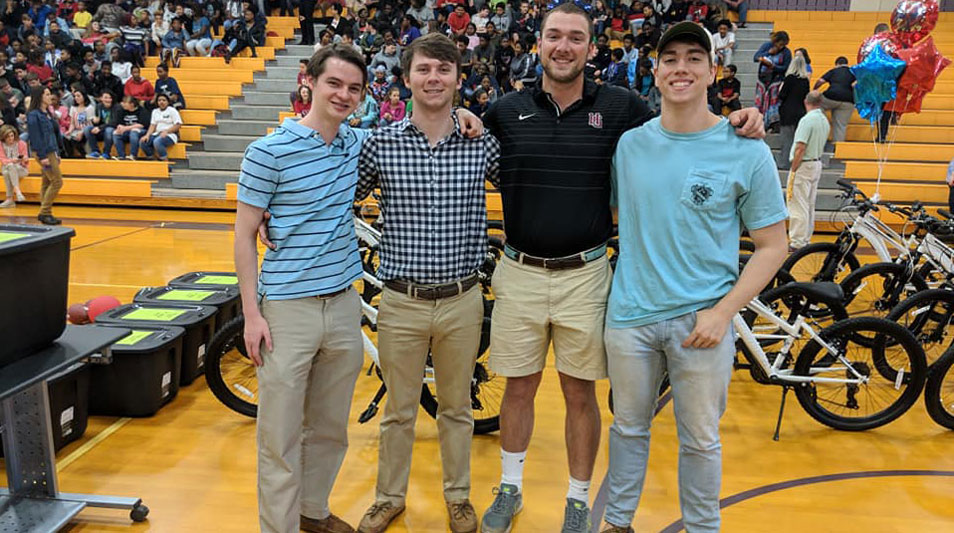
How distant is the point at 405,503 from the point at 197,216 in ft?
25.8

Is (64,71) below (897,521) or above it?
above

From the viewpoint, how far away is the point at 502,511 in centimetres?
263

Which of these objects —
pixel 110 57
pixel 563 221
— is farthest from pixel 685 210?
pixel 110 57

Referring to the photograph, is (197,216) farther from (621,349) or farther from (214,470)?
(621,349)

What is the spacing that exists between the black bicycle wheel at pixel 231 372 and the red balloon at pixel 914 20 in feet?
18.2

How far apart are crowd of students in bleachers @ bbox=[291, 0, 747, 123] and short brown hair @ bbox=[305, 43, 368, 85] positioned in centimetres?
753

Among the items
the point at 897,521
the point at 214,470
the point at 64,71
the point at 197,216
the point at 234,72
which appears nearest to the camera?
the point at 897,521

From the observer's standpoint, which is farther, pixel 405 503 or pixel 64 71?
pixel 64 71

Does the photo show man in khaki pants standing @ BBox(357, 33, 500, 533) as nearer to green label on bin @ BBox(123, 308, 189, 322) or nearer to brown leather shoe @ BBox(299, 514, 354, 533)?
brown leather shoe @ BBox(299, 514, 354, 533)

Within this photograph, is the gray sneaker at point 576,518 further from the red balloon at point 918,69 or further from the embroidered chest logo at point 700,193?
the red balloon at point 918,69

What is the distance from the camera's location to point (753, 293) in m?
2.09

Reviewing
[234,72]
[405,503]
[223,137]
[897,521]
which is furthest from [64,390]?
[234,72]

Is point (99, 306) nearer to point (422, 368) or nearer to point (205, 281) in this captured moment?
point (205, 281)

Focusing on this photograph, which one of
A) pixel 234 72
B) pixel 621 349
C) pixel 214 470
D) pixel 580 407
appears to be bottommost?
pixel 214 470
